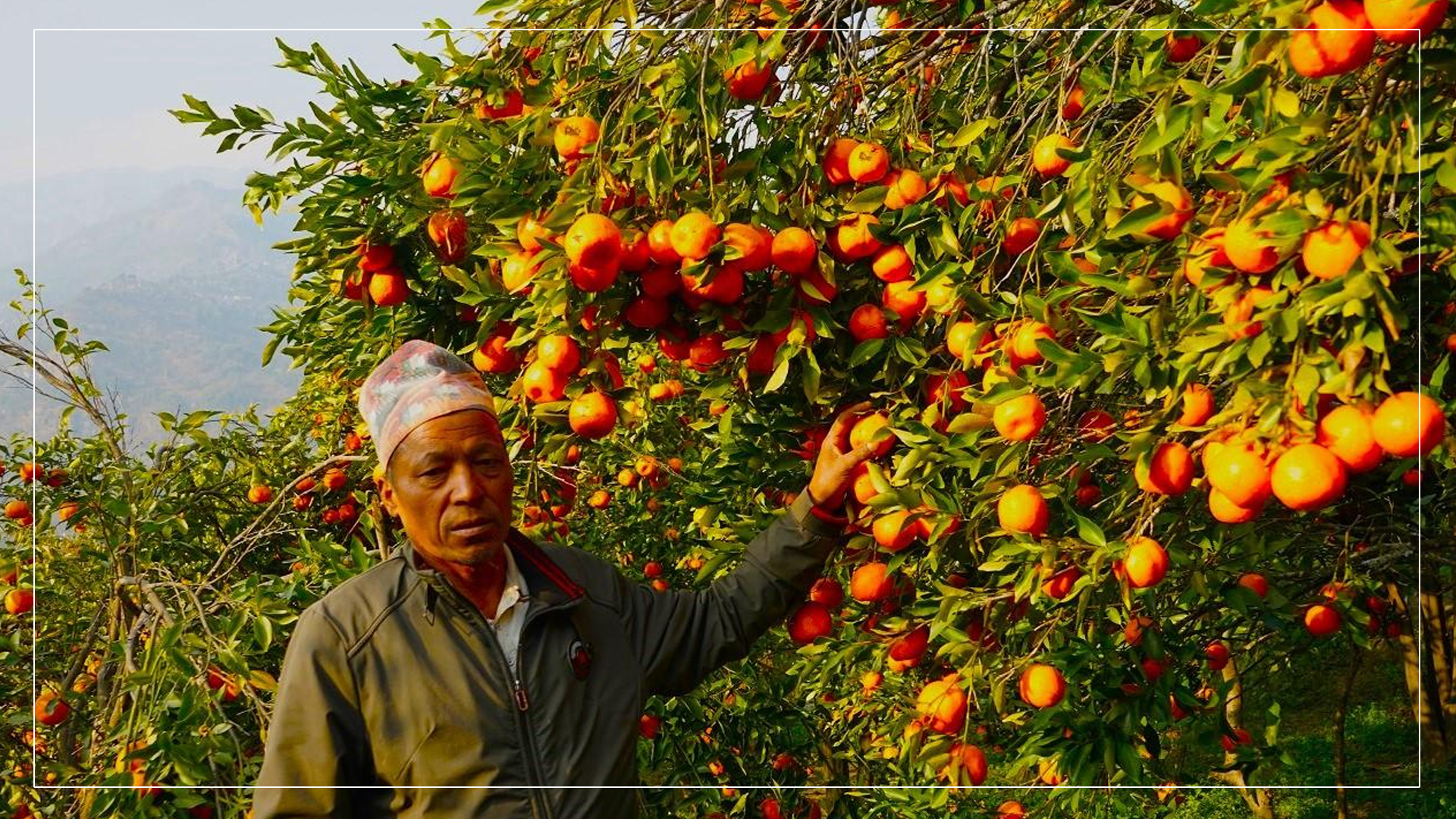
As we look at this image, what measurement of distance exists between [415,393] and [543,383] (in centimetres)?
31

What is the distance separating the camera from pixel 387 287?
7.88 ft

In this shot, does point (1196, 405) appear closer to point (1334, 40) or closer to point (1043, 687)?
point (1334, 40)

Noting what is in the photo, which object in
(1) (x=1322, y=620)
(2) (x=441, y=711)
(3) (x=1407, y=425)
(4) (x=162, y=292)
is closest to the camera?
(3) (x=1407, y=425)

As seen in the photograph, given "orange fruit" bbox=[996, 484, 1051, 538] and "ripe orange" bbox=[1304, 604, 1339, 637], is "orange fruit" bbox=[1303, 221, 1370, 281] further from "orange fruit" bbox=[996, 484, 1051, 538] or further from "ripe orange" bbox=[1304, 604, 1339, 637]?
"ripe orange" bbox=[1304, 604, 1339, 637]

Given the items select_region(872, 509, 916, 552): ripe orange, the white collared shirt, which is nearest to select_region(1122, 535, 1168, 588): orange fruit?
select_region(872, 509, 916, 552): ripe orange

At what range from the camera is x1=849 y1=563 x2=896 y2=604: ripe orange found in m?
2.21

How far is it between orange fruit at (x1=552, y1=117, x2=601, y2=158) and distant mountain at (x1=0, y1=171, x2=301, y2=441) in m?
1.06

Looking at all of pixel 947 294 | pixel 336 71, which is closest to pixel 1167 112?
pixel 947 294

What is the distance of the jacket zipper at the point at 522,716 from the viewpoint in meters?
1.65

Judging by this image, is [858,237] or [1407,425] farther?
[858,237]

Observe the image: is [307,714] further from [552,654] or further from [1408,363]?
[1408,363]

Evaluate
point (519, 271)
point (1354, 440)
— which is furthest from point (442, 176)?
point (1354, 440)

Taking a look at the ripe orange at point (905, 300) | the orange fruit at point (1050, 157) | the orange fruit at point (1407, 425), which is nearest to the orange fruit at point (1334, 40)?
the orange fruit at point (1407, 425)

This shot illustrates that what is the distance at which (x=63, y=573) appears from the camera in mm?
4133
